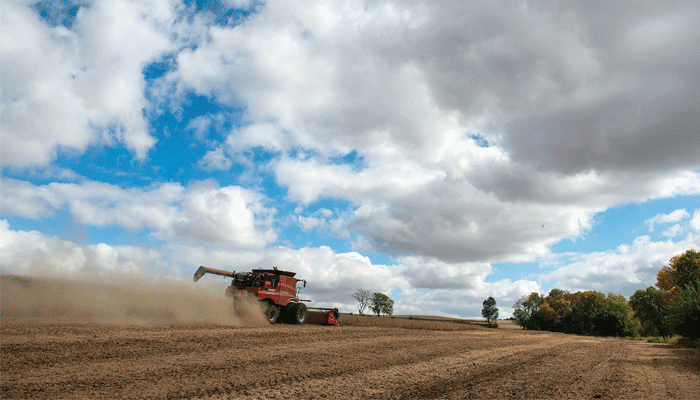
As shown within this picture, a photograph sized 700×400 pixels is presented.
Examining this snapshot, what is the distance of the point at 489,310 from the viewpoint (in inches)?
5704

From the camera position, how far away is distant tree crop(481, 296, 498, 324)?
144375mm

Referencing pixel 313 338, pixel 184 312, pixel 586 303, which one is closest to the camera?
pixel 313 338

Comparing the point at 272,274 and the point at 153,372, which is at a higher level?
the point at 272,274

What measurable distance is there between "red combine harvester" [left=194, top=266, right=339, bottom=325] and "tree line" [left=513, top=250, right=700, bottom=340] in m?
25.0

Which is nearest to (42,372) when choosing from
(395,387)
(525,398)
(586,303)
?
(395,387)

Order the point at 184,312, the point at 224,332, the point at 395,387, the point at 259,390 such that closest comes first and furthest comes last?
the point at 259,390, the point at 395,387, the point at 224,332, the point at 184,312

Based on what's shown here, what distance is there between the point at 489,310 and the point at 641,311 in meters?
85.4

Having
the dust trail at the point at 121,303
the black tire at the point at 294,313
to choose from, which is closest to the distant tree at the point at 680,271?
the black tire at the point at 294,313

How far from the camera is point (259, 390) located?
7887 millimetres

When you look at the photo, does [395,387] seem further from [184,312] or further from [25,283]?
[25,283]

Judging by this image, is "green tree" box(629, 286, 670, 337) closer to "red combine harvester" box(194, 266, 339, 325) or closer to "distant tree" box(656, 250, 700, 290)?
"distant tree" box(656, 250, 700, 290)

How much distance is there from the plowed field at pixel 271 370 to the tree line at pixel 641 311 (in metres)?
11.1

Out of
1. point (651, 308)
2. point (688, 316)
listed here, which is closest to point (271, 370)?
point (688, 316)

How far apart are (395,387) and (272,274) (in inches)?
672
